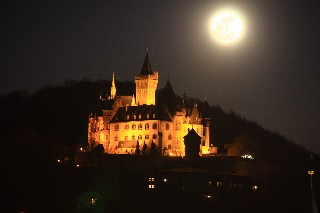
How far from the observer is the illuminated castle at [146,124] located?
308ft

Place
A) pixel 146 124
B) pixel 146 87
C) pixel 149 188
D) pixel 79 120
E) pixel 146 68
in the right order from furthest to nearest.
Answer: pixel 79 120
pixel 146 68
pixel 146 87
pixel 146 124
pixel 149 188

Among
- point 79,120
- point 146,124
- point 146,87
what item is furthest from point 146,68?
point 79,120

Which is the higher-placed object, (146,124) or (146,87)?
(146,87)

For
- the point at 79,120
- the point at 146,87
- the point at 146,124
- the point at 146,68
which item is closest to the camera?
the point at 146,124

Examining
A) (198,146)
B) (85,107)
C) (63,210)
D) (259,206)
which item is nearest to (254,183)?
(259,206)

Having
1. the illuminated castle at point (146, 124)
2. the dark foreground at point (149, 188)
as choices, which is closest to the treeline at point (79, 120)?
the illuminated castle at point (146, 124)

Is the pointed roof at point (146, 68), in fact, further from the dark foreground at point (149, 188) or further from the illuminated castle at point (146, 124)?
the dark foreground at point (149, 188)

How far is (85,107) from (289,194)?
53.7 m

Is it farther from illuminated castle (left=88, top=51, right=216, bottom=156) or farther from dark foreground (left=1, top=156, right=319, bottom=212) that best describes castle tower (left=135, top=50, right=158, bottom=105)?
dark foreground (left=1, top=156, right=319, bottom=212)

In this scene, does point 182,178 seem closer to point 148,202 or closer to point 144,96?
point 148,202

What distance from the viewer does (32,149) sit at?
3403 inches

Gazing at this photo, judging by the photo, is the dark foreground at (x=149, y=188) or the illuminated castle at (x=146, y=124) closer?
the dark foreground at (x=149, y=188)

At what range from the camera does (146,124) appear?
9531 centimetres

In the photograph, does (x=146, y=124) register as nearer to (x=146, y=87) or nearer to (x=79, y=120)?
(x=146, y=87)
